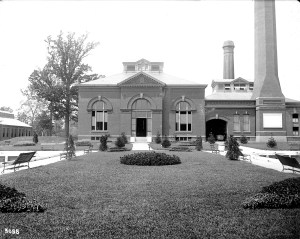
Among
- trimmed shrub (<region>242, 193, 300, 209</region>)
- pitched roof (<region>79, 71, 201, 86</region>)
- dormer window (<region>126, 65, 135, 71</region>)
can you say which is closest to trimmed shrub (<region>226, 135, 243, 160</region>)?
trimmed shrub (<region>242, 193, 300, 209</region>)

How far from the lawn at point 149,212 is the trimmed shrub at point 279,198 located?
0.17 metres

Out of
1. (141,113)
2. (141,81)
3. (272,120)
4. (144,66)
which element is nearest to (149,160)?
(141,113)

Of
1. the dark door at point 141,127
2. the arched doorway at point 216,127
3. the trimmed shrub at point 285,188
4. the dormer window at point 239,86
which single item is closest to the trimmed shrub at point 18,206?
the trimmed shrub at point 285,188

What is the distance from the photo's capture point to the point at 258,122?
34.4 meters

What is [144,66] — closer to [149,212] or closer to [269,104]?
[269,104]

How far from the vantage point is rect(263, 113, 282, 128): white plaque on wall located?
112 ft

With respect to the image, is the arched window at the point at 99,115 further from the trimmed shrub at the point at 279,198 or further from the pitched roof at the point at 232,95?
the trimmed shrub at the point at 279,198

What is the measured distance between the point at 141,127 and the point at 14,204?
29053 millimetres

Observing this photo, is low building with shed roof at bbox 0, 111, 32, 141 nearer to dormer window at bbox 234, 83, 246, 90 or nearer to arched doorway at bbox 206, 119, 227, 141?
arched doorway at bbox 206, 119, 227, 141

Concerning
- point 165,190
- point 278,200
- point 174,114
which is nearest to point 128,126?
point 174,114

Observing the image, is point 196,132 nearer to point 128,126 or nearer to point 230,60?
point 128,126

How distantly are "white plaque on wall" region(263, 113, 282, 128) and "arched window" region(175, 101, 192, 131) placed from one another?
9.84m

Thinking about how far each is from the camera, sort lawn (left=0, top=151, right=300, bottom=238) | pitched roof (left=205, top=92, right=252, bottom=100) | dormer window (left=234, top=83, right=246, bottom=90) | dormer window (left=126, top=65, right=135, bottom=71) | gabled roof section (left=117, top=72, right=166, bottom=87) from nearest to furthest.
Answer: lawn (left=0, top=151, right=300, bottom=238) < gabled roof section (left=117, top=72, right=166, bottom=87) < pitched roof (left=205, top=92, right=252, bottom=100) < dormer window (left=126, top=65, right=135, bottom=71) < dormer window (left=234, top=83, right=246, bottom=90)

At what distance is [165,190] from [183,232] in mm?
3045
